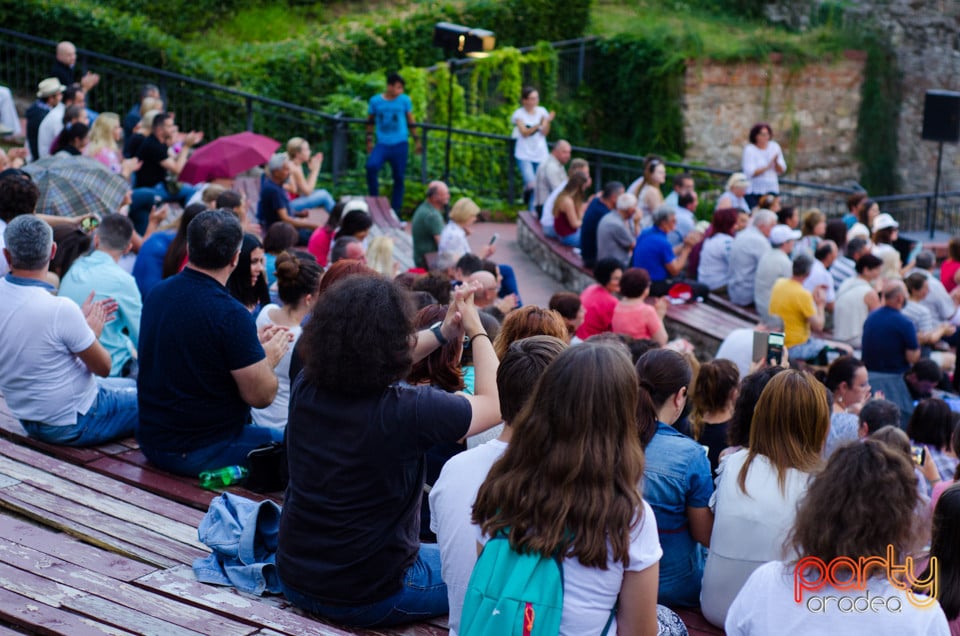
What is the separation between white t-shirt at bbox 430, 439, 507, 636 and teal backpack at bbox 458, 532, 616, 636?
49 centimetres

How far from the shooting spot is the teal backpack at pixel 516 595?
2.77 m

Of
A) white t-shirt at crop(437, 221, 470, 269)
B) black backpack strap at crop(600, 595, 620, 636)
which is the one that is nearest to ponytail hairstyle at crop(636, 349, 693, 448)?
black backpack strap at crop(600, 595, 620, 636)

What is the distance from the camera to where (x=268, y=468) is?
187 inches

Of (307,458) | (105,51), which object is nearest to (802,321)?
(307,458)

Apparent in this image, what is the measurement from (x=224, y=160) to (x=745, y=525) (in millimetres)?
8108

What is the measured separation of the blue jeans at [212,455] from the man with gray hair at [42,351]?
1.36 feet

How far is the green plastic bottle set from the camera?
189 inches

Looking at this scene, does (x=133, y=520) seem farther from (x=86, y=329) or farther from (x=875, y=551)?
(x=875, y=551)

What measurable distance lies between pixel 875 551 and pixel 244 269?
382 cm

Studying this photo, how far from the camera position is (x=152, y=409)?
4801 mm

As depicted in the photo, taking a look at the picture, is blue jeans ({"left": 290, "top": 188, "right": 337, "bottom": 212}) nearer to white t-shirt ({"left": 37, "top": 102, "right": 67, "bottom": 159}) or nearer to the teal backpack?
white t-shirt ({"left": 37, "top": 102, "right": 67, "bottom": 159})

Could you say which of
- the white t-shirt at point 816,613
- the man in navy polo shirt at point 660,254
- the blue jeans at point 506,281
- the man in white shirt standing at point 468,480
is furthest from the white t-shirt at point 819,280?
the white t-shirt at point 816,613

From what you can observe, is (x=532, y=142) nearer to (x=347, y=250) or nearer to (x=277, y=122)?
(x=277, y=122)

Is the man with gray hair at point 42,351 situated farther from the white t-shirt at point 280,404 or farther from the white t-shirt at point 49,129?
the white t-shirt at point 49,129
